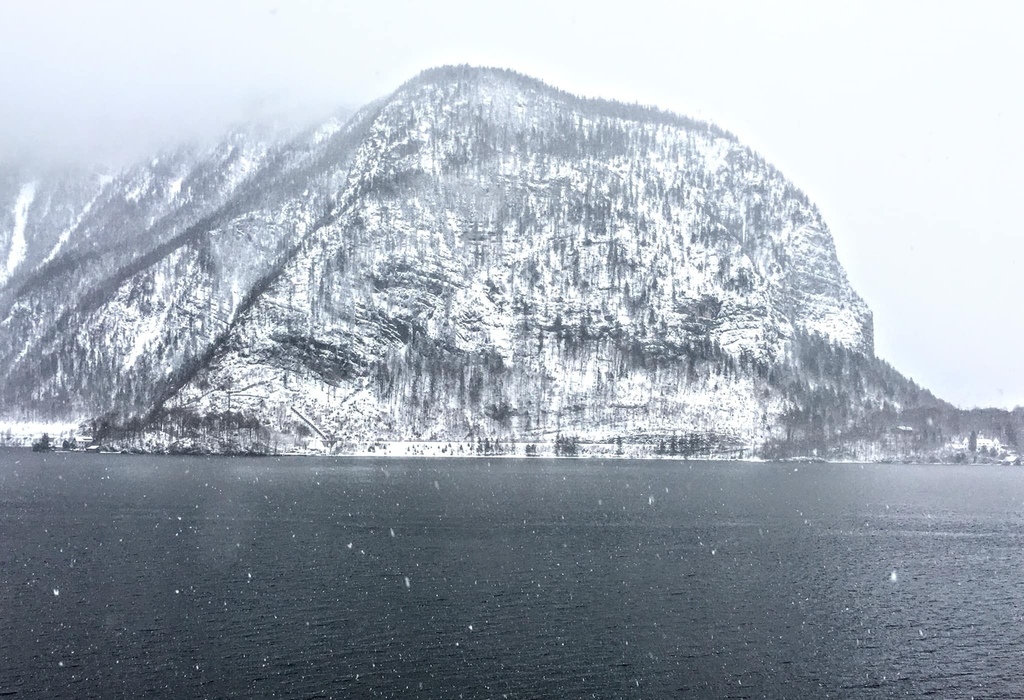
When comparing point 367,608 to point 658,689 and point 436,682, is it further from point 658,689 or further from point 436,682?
A: point 658,689

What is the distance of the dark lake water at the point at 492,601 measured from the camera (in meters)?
48.6

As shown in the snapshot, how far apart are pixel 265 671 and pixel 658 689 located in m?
22.8

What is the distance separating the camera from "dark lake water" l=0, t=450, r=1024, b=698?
1914 inches

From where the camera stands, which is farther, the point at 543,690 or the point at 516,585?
the point at 516,585

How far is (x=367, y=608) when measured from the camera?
61.7 m

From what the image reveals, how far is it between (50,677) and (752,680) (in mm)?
40119

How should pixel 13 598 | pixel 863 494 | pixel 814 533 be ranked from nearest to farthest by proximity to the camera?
pixel 13 598, pixel 814 533, pixel 863 494

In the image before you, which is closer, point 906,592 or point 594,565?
point 906,592

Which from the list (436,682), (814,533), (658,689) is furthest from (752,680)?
(814,533)

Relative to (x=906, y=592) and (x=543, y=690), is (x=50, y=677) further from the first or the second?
(x=906, y=592)

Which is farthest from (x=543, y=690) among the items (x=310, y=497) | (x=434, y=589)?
(x=310, y=497)

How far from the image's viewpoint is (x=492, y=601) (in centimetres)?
6450

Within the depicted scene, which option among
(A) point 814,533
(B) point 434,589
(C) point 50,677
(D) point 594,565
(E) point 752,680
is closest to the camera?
(C) point 50,677

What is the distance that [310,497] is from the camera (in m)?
131
